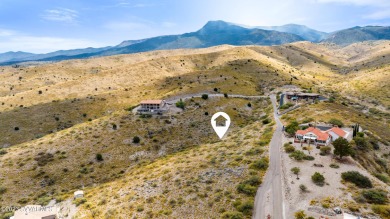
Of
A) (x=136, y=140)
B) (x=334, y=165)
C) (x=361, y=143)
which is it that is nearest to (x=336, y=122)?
(x=361, y=143)

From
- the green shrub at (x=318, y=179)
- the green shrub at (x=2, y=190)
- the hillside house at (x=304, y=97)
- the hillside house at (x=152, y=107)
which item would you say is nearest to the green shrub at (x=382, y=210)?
the green shrub at (x=318, y=179)

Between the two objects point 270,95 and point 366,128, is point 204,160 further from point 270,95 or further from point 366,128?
point 270,95

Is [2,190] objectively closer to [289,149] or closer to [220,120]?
[289,149]

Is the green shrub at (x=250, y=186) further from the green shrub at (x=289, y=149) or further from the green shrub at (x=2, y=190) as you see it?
the green shrub at (x=2, y=190)

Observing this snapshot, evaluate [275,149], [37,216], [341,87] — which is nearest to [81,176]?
[37,216]

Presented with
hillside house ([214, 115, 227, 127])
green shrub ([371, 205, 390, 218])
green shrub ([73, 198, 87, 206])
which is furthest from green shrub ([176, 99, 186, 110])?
green shrub ([371, 205, 390, 218])
